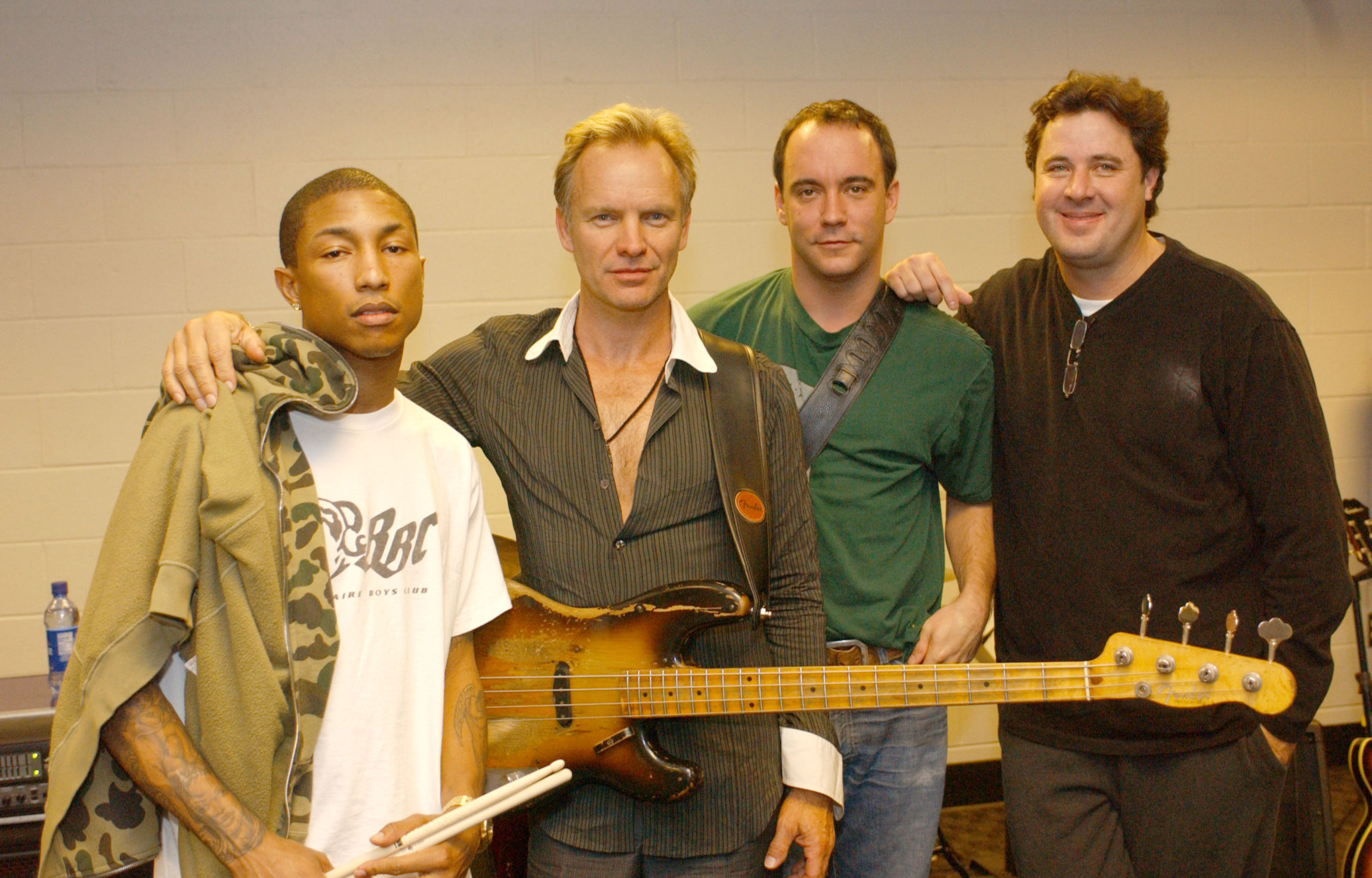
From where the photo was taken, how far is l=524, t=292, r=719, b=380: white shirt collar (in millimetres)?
2020

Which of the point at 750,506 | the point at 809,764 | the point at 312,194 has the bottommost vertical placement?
the point at 809,764

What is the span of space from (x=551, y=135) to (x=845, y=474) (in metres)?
1.80

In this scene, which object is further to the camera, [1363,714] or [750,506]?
[1363,714]

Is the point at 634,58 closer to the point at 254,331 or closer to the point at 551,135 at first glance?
the point at 551,135

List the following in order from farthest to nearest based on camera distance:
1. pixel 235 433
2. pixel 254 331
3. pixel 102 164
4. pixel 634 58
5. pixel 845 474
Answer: pixel 634 58 → pixel 102 164 → pixel 845 474 → pixel 254 331 → pixel 235 433

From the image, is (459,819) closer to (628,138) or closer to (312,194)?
(312,194)

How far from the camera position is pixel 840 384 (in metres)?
2.21

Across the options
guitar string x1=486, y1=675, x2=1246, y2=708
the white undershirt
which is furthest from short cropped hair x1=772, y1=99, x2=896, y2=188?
guitar string x1=486, y1=675, x2=1246, y2=708

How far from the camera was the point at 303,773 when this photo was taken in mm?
1408

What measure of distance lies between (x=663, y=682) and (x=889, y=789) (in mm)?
637

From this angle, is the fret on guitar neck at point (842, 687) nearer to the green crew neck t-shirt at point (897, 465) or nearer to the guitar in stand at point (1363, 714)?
the green crew neck t-shirt at point (897, 465)

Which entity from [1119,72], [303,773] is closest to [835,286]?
[303,773]

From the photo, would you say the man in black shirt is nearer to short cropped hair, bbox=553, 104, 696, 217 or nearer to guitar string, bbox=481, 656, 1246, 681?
guitar string, bbox=481, 656, 1246, 681

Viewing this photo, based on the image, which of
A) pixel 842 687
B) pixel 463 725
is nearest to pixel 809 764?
pixel 842 687
